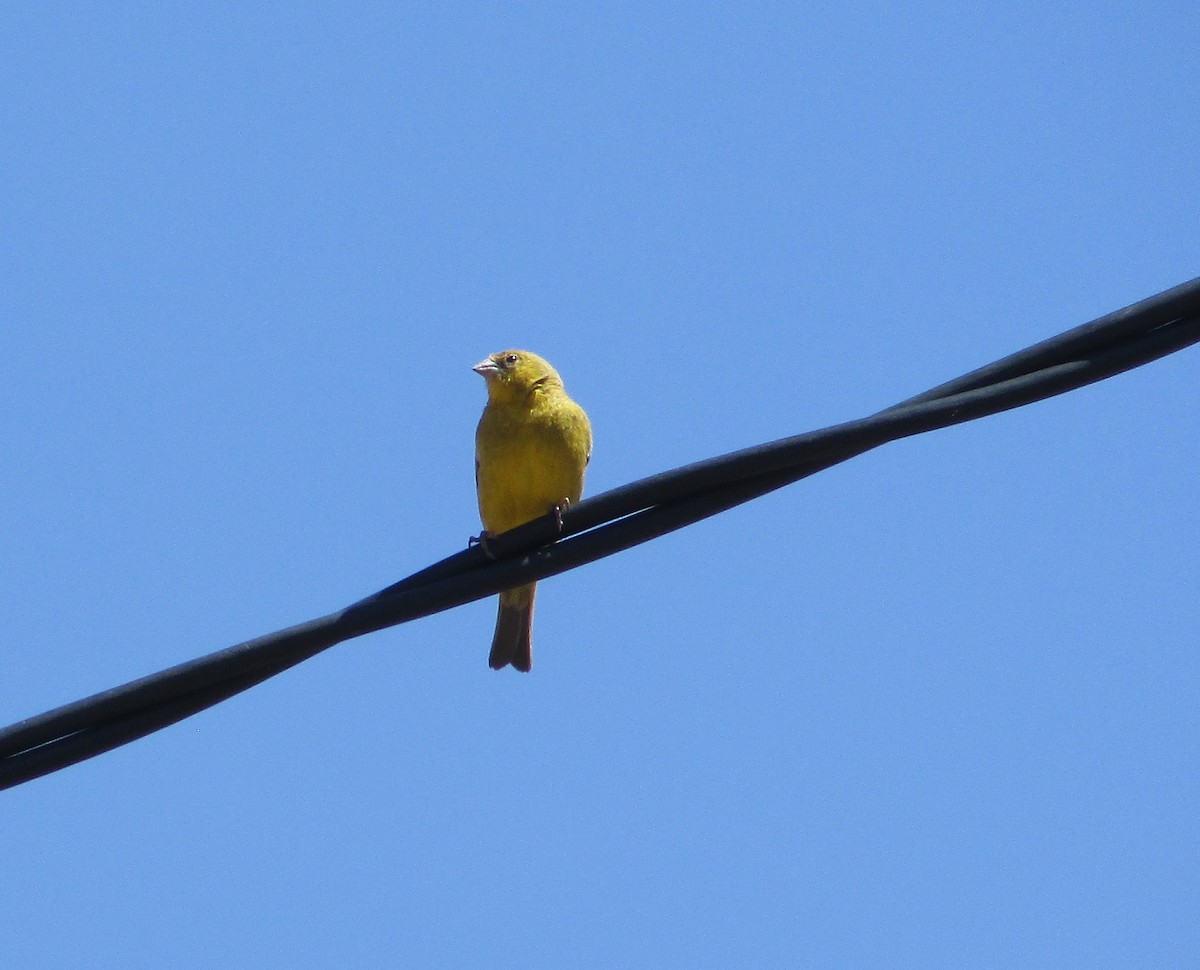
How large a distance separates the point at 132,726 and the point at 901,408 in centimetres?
164

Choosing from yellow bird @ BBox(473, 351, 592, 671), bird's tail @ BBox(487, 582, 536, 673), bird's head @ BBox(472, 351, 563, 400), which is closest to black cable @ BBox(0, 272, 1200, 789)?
yellow bird @ BBox(473, 351, 592, 671)

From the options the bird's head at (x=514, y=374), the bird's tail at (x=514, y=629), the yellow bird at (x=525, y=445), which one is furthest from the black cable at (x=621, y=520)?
the bird's tail at (x=514, y=629)

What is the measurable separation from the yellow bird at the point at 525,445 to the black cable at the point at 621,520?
2.54 meters

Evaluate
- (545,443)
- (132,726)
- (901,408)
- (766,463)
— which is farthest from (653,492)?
(545,443)

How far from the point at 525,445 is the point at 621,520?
8.91 ft

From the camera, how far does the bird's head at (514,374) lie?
6398 millimetres

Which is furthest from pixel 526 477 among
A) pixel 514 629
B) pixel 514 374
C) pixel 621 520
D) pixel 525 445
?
pixel 621 520

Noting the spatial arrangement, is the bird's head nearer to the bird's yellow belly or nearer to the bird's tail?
the bird's yellow belly

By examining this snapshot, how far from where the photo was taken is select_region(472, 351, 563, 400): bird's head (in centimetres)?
640

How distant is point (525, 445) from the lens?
239 inches

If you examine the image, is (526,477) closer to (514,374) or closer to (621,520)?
(514,374)

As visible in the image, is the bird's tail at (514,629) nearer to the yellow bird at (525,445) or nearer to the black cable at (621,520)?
the yellow bird at (525,445)

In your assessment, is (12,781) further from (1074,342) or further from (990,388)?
(1074,342)

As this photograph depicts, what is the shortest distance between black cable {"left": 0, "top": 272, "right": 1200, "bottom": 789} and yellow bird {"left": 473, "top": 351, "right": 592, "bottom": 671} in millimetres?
2536
